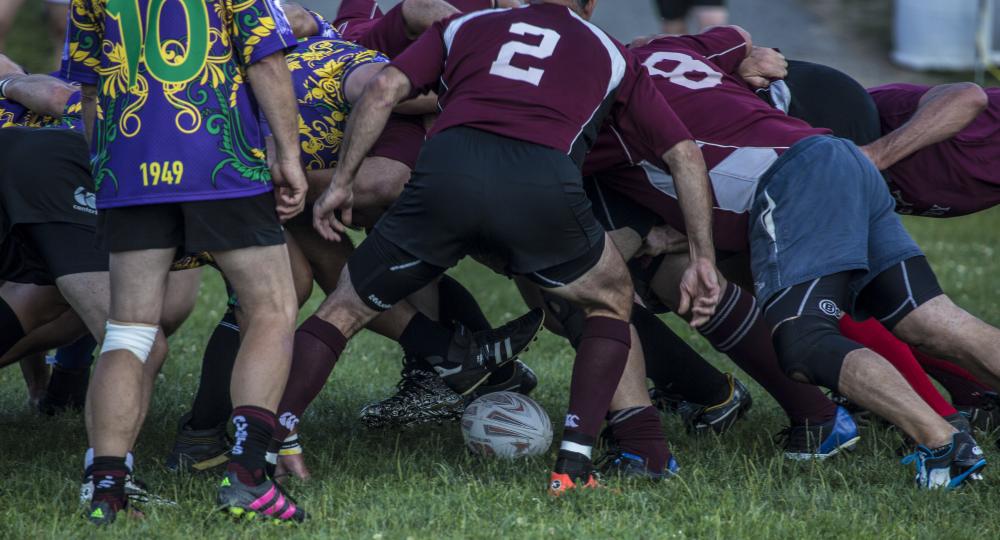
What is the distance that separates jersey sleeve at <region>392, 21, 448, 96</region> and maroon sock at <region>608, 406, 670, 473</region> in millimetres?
1341

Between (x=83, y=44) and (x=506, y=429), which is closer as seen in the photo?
(x=83, y=44)

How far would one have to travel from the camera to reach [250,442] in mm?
3717

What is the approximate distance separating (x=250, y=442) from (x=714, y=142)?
202 cm

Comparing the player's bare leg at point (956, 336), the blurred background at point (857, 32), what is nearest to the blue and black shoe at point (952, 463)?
the player's bare leg at point (956, 336)

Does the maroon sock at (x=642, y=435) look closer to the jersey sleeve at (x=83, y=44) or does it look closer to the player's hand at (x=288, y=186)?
the player's hand at (x=288, y=186)

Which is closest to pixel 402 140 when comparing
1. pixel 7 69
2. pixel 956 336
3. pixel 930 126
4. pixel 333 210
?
pixel 333 210

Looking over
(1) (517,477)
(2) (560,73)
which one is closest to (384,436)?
(1) (517,477)

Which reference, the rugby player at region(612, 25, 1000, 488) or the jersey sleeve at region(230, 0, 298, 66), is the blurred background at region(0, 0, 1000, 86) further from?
the jersey sleeve at region(230, 0, 298, 66)

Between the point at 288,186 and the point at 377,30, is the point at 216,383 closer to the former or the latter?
the point at 288,186

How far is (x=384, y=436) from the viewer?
513cm

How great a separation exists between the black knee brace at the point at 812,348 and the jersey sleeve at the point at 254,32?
1913mm

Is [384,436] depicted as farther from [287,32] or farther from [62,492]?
[287,32]

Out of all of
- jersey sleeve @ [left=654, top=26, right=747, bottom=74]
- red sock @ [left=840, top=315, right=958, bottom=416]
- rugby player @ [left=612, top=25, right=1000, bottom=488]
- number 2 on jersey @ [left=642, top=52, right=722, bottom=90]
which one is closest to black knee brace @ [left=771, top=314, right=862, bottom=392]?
rugby player @ [left=612, top=25, right=1000, bottom=488]

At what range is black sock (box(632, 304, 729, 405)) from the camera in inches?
200
